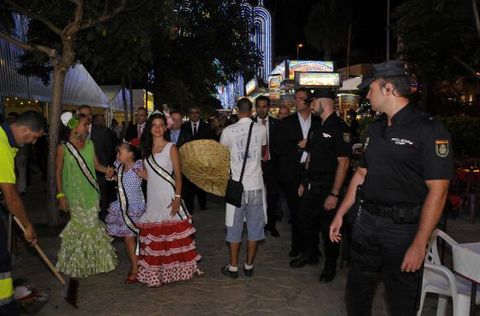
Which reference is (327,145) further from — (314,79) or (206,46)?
(314,79)

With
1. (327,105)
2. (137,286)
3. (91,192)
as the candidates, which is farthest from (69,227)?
(327,105)

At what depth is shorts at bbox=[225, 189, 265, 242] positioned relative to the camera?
536 cm

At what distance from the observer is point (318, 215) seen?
18.2ft

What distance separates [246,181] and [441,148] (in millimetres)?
2783

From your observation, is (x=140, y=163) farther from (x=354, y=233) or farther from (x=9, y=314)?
(x=354, y=233)

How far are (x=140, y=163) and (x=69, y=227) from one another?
3.51 ft

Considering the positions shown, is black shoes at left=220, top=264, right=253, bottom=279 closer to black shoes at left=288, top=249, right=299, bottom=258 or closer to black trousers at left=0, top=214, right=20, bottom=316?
black shoes at left=288, top=249, right=299, bottom=258

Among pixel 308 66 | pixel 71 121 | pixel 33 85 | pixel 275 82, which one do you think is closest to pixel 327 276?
pixel 71 121

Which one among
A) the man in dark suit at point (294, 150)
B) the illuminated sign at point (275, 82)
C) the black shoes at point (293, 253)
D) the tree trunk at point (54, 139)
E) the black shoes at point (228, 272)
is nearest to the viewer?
the black shoes at point (228, 272)

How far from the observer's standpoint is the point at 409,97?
3.05m

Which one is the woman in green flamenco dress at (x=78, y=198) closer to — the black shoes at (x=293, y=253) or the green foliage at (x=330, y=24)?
the black shoes at (x=293, y=253)

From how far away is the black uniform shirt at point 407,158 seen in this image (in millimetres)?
2779

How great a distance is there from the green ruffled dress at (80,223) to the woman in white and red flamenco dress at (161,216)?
58 cm

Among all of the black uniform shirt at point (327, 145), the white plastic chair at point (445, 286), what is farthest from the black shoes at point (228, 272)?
the white plastic chair at point (445, 286)
